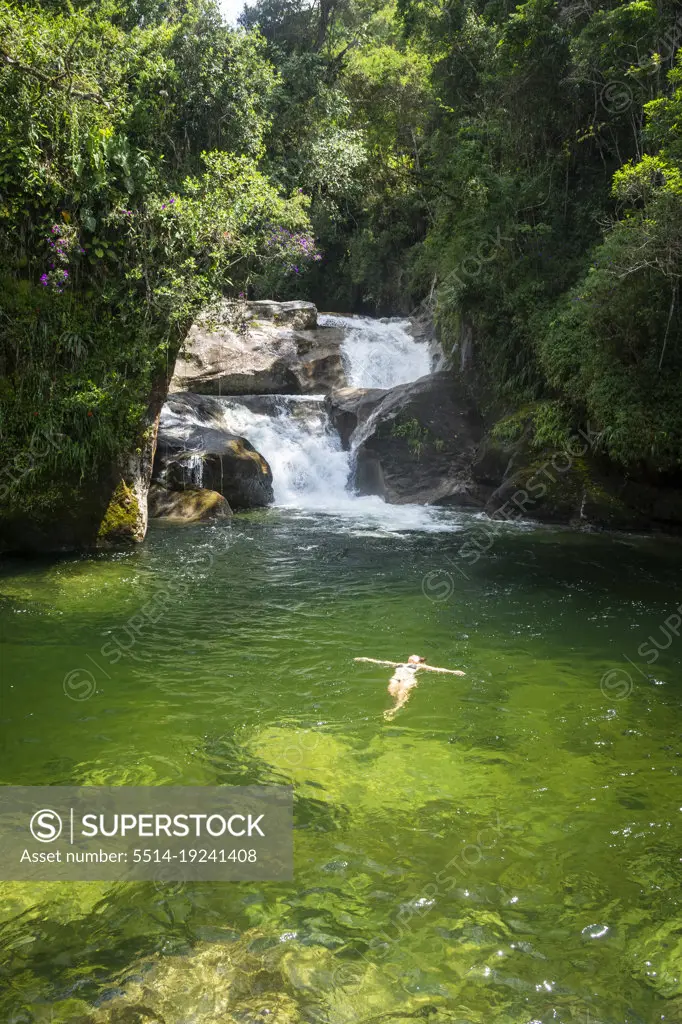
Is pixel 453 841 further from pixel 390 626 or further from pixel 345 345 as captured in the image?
pixel 345 345

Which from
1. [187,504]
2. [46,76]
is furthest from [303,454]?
[46,76]

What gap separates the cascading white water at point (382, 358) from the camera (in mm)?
22172

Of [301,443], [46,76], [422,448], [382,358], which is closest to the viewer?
[46,76]

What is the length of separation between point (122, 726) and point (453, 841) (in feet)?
8.97

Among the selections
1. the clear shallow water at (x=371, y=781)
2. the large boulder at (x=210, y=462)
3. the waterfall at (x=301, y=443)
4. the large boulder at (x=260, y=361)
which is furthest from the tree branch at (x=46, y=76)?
the large boulder at (x=260, y=361)

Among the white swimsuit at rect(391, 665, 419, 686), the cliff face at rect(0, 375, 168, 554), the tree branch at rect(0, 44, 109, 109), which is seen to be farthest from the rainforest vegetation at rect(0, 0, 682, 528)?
the white swimsuit at rect(391, 665, 419, 686)

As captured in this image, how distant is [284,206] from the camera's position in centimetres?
1401

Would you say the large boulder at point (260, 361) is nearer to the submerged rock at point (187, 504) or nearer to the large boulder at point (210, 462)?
the large boulder at point (210, 462)

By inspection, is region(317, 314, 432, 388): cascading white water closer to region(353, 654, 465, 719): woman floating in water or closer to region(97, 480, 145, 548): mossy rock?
region(97, 480, 145, 548): mossy rock

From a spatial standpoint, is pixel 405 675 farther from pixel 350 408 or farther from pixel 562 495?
pixel 350 408

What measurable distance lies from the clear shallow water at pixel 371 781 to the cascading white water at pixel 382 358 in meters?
13.0

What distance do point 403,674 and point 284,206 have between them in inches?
413

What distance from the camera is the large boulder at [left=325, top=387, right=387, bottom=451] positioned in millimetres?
18750

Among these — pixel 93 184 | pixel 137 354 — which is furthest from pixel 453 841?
pixel 93 184
